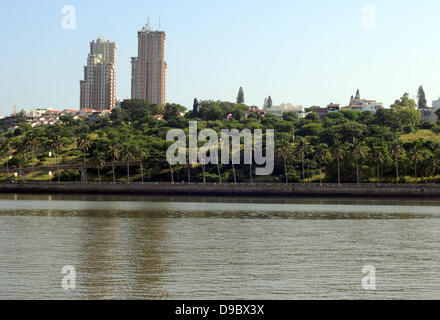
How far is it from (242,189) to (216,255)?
76.8 meters

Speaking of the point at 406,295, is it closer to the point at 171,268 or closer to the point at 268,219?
the point at 171,268

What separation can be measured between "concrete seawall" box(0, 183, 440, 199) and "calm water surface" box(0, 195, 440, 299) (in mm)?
38170

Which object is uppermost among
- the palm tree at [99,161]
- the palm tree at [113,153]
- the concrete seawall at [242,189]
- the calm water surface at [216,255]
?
the palm tree at [113,153]

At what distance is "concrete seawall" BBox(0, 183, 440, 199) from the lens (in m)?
113

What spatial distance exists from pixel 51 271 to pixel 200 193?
8488 cm

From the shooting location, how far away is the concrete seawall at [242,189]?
112688 millimetres

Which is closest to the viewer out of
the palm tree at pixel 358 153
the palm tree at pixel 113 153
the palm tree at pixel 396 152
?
the palm tree at pixel 396 152

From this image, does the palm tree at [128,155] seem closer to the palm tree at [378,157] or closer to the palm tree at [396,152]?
the palm tree at [378,157]

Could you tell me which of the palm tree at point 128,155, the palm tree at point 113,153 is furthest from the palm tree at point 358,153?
the palm tree at point 113,153

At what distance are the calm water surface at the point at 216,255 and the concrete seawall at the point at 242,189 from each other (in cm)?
3817

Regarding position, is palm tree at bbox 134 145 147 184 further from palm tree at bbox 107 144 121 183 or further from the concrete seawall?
the concrete seawall

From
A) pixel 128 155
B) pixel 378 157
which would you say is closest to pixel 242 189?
pixel 378 157

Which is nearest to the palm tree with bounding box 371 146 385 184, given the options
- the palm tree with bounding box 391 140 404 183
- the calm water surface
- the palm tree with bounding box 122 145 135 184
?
the palm tree with bounding box 391 140 404 183
